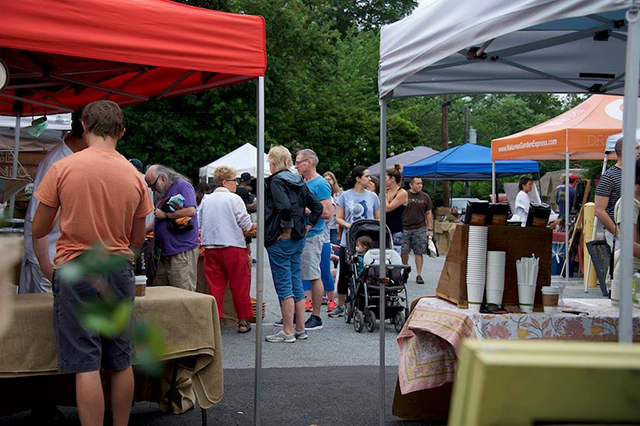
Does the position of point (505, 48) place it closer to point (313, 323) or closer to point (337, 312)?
point (313, 323)

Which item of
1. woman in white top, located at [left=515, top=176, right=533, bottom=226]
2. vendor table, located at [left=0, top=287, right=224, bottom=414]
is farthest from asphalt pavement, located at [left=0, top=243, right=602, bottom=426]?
woman in white top, located at [left=515, top=176, right=533, bottom=226]

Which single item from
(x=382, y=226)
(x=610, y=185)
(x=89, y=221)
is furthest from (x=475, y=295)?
(x=610, y=185)

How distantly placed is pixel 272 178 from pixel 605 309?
3.89m

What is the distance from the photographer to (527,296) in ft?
13.0

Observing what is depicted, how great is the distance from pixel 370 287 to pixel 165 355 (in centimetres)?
470

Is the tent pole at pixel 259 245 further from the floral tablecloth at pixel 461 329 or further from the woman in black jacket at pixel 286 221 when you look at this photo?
the woman in black jacket at pixel 286 221

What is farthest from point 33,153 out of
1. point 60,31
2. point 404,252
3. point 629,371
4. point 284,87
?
point 284,87

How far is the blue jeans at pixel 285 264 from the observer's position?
7418 mm

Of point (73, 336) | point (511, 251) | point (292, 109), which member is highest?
point (292, 109)

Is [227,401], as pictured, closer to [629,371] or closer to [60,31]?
[60,31]

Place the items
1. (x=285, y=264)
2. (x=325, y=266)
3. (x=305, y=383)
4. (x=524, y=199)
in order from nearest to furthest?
1. (x=305, y=383)
2. (x=285, y=264)
3. (x=325, y=266)
4. (x=524, y=199)

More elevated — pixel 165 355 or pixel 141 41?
pixel 141 41

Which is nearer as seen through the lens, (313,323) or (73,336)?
(73,336)

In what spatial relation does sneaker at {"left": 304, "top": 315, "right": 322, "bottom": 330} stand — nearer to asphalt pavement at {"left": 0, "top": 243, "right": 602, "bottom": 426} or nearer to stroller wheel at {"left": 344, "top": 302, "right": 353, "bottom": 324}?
asphalt pavement at {"left": 0, "top": 243, "right": 602, "bottom": 426}
